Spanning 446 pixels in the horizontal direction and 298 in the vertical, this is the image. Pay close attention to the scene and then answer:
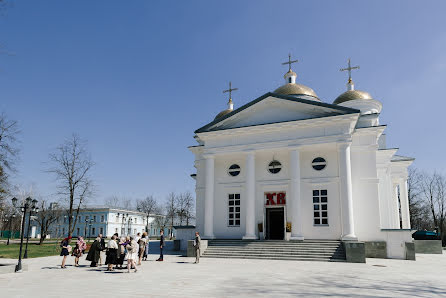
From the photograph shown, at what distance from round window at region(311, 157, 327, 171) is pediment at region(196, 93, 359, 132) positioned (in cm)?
282

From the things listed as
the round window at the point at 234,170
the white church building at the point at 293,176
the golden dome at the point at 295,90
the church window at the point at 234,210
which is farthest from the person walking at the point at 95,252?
the golden dome at the point at 295,90

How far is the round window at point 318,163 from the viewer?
21.7m

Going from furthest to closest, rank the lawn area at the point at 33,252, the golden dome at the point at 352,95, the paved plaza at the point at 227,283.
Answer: the golden dome at the point at 352,95 < the lawn area at the point at 33,252 < the paved plaza at the point at 227,283

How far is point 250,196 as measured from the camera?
2178 cm

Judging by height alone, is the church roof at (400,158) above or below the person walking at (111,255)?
above

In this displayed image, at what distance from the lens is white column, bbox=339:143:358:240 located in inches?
744

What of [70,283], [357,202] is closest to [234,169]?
[357,202]

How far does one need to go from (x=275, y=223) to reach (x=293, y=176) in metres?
4.34

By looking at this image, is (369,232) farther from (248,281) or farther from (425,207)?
(425,207)

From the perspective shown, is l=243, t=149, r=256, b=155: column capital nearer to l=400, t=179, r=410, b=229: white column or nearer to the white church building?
the white church building

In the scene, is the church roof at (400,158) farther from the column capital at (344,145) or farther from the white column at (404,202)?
the column capital at (344,145)

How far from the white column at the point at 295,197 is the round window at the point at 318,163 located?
4.94ft

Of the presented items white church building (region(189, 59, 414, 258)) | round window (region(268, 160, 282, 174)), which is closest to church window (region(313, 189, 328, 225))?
white church building (region(189, 59, 414, 258))

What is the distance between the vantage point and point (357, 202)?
821 inches
